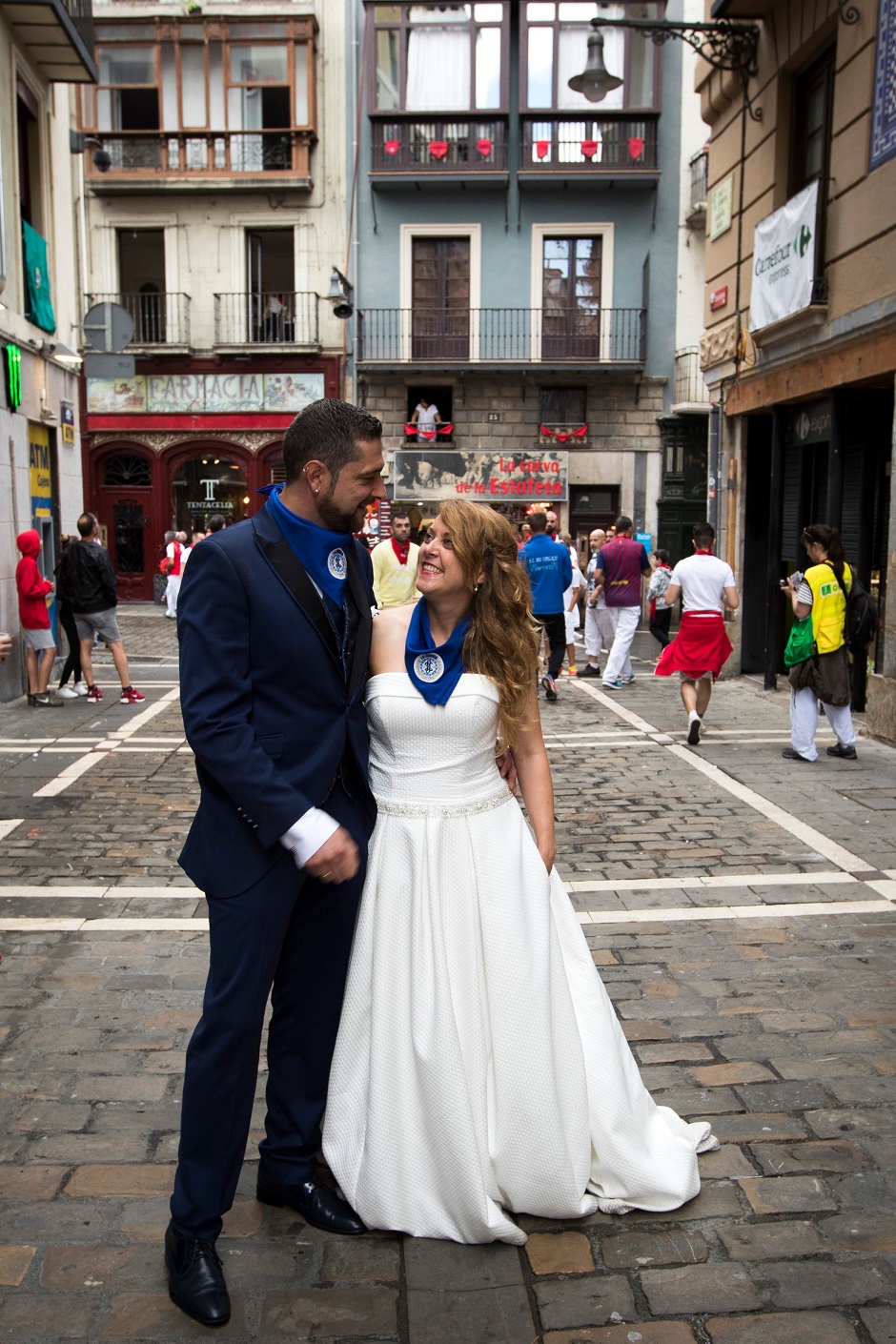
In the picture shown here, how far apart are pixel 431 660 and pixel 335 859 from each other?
0.62 m

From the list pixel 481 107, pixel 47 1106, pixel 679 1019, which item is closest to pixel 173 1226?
pixel 47 1106

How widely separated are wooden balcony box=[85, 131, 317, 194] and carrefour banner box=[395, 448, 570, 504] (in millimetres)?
6523

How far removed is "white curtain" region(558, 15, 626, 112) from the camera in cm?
2412

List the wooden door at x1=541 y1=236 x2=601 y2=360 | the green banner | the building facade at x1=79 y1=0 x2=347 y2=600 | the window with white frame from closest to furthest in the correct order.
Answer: the green banner, the window with white frame, the building facade at x1=79 y1=0 x2=347 y2=600, the wooden door at x1=541 y1=236 x2=601 y2=360

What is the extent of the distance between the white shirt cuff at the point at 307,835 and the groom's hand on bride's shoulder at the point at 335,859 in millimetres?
10

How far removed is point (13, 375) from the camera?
41.2 feet

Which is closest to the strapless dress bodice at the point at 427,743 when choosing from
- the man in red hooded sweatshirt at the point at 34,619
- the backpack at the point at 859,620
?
the backpack at the point at 859,620

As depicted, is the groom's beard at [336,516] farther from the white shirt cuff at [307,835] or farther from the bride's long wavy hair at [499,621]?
the white shirt cuff at [307,835]

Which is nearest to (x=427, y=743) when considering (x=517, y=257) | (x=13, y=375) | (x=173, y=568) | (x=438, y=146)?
(x=13, y=375)

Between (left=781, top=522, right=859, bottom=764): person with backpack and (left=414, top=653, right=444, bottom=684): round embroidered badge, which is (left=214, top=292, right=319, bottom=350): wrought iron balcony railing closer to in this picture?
(left=781, top=522, right=859, bottom=764): person with backpack

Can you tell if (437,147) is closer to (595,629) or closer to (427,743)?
(595,629)

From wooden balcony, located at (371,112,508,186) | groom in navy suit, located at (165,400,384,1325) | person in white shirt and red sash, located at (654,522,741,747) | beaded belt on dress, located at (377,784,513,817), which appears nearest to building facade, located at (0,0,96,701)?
person in white shirt and red sash, located at (654,522,741,747)

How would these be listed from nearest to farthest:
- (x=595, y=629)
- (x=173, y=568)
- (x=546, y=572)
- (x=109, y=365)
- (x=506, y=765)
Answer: (x=506, y=765) < (x=546, y=572) < (x=109, y=365) < (x=595, y=629) < (x=173, y=568)

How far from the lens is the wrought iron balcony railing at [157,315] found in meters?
25.7
